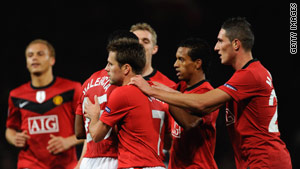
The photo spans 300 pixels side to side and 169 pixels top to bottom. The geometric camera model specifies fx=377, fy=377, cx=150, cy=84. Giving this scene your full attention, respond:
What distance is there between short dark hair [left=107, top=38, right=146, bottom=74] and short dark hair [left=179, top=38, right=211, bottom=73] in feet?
2.63

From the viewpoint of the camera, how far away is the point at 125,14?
401 inches

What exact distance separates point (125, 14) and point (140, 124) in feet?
24.5

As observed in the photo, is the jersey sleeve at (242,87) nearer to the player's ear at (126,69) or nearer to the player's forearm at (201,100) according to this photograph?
the player's forearm at (201,100)

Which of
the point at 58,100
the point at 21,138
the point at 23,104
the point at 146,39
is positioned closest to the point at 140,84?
the point at 146,39

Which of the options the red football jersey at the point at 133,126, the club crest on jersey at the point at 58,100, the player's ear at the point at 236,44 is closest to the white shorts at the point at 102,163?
the red football jersey at the point at 133,126

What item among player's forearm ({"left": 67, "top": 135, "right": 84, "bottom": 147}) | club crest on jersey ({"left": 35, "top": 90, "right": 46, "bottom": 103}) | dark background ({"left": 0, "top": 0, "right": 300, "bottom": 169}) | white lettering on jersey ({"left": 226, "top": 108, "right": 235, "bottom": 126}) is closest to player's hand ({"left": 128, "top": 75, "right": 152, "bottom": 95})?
white lettering on jersey ({"left": 226, "top": 108, "right": 235, "bottom": 126})

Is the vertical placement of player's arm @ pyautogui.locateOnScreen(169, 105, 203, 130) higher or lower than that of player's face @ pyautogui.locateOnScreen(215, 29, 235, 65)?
lower

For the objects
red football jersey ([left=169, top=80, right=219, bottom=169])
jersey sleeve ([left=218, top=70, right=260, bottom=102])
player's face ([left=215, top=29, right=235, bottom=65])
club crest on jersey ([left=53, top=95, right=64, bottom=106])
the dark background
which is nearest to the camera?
jersey sleeve ([left=218, top=70, right=260, bottom=102])

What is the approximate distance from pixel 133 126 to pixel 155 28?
708 cm

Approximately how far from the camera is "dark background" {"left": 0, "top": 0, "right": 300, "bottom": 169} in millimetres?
8172

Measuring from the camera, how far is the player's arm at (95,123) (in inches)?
122

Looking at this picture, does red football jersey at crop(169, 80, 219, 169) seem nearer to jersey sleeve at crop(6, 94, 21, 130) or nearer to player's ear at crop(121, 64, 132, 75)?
player's ear at crop(121, 64, 132, 75)

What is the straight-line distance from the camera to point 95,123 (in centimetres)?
321

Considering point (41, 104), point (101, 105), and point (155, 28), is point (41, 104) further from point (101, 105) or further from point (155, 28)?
point (155, 28)
